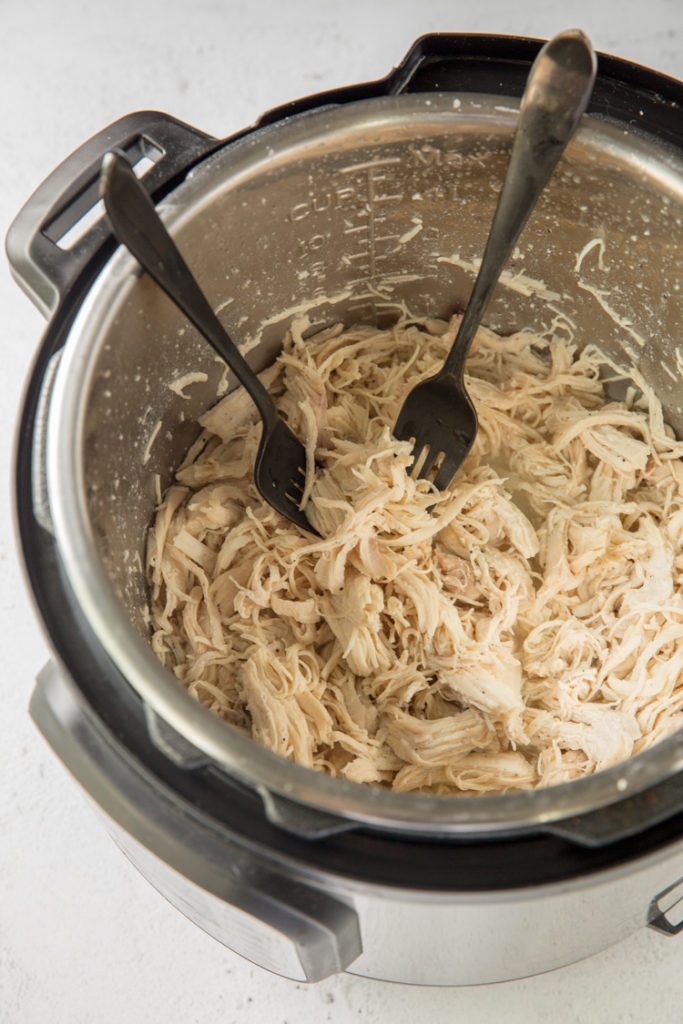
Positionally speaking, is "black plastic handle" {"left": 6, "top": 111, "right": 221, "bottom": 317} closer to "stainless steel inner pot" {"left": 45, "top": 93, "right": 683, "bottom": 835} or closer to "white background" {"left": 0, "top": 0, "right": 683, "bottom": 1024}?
"stainless steel inner pot" {"left": 45, "top": 93, "right": 683, "bottom": 835}

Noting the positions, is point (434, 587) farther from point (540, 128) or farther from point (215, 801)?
point (540, 128)

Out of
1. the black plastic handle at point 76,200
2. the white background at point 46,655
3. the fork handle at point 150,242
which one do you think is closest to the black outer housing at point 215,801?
the black plastic handle at point 76,200

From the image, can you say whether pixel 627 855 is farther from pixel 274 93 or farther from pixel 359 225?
pixel 274 93

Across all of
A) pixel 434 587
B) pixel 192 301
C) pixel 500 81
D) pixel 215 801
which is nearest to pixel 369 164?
pixel 500 81

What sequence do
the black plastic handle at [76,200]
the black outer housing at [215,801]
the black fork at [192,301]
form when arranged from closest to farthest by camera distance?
the black outer housing at [215,801] → the black fork at [192,301] → the black plastic handle at [76,200]

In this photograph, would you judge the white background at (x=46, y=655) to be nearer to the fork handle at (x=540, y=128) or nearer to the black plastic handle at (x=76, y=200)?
the black plastic handle at (x=76, y=200)

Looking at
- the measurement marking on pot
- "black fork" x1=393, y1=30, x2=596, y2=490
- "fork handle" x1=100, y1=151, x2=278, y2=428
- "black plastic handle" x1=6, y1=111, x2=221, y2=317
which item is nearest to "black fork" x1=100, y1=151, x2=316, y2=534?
"fork handle" x1=100, y1=151, x2=278, y2=428
